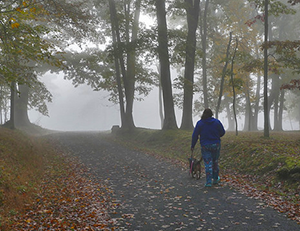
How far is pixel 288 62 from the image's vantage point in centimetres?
1341

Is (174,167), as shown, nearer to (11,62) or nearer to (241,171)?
(241,171)

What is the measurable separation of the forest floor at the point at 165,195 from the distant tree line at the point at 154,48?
11.5ft

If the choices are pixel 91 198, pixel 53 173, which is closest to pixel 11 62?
pixel 53 173

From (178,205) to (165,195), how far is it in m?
0.95

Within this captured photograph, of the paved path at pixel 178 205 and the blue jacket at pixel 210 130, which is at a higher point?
the blue jacket at pixel 210 130

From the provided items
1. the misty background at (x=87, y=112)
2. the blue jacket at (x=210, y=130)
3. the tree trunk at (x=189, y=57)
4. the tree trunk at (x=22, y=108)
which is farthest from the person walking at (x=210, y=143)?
the misty background at (x=87, y=112)

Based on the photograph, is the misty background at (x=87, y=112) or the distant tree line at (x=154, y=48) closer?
the distant tree line at (x=154, y=48)

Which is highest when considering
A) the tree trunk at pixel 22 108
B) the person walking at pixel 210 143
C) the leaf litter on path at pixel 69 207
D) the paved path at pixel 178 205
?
the tree trunk at pixel 22 108

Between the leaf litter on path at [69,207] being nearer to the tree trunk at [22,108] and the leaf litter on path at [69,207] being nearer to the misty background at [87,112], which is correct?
the tree trunk at [22,108]

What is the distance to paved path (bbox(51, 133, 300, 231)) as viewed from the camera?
5.23m

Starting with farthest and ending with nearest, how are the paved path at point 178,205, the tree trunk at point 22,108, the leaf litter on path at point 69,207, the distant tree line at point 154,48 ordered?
the tree trunk at point 22,108 → the distant tree line at point 154,48 → the leaf litter on path at point 69,207 → the paved path at point 178,205

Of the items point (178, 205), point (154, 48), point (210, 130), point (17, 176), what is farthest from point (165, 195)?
point (154, 48)

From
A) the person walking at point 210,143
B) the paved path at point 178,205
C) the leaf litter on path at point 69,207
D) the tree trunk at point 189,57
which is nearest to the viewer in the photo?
the paved path at point 178,205

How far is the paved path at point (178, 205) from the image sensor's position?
5.23 meters
